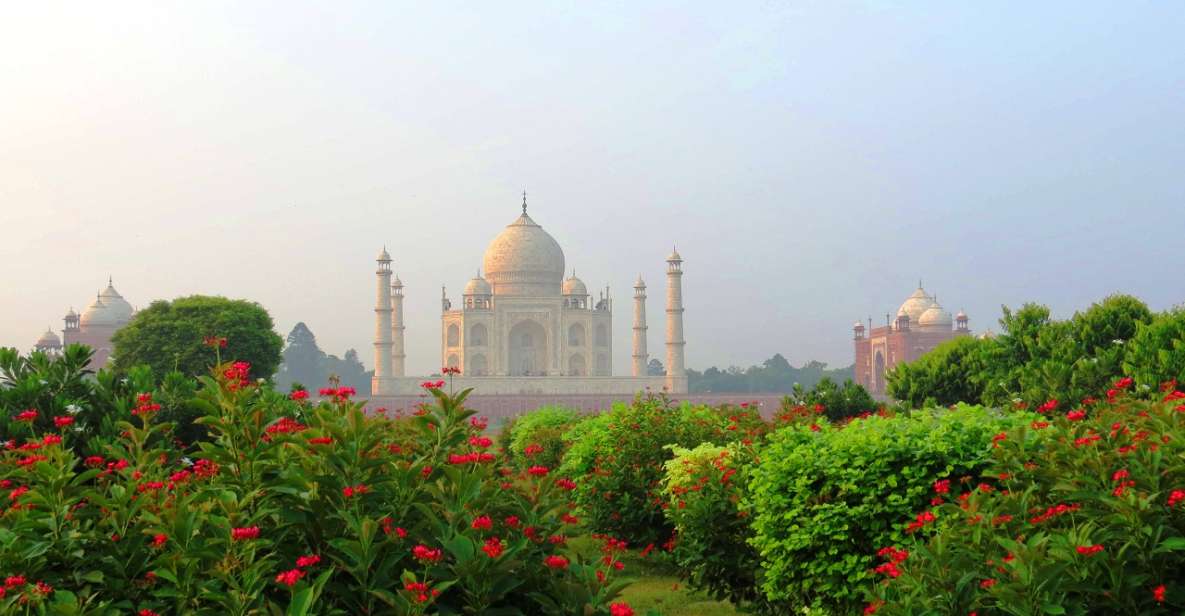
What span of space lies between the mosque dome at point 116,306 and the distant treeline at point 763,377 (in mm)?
39288

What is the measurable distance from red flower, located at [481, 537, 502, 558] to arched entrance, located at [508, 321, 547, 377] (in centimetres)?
5619

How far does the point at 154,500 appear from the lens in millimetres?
4000

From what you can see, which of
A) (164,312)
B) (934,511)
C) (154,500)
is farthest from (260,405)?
(164,312)

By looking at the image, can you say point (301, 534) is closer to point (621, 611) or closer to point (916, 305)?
point (621, 611)

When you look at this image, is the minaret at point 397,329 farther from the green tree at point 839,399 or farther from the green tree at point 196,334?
the green tree at point 839,399

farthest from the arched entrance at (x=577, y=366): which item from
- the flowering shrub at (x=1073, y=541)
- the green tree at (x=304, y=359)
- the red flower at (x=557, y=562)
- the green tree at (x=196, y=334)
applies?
the red flower at (x=557, y=562)

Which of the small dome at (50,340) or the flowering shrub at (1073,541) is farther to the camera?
the small dome at (50,340)

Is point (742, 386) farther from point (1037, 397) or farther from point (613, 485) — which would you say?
point (613, 485)

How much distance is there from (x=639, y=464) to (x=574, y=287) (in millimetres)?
50350

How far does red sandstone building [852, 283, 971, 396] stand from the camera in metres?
62.6

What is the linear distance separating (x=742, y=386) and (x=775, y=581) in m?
82.1

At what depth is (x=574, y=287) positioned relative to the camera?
61.2 meters

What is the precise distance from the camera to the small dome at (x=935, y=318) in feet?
209

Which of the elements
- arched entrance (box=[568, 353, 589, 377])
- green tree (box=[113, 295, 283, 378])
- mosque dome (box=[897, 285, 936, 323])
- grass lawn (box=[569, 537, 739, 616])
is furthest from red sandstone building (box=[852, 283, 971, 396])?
grass lawn (box=[569, 537, 739, 616])
